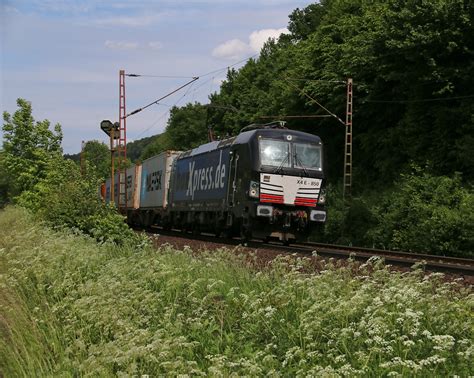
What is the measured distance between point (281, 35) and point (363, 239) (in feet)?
157

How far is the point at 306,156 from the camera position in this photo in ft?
68.2

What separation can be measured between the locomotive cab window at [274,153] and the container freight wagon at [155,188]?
41.2ft

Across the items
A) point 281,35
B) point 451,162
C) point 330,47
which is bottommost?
point 451,162

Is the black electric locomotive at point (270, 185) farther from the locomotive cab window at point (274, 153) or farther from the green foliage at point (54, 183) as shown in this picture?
the green foliage at point (54, 183)

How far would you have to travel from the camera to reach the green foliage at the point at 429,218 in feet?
73.4

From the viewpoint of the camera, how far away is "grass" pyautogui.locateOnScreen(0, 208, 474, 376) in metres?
5.20

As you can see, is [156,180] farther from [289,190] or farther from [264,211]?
[264,211]

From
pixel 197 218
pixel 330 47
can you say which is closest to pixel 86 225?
pixel 197 218

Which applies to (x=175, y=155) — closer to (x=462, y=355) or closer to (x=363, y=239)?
(x=363, y=239)

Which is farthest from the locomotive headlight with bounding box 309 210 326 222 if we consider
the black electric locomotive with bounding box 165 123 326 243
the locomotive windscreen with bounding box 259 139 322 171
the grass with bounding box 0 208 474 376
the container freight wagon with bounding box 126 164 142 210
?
the container freight wagon with bounding box 126 164 142 210

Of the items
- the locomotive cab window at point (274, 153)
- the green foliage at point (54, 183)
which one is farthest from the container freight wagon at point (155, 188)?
the locomotive cab window at point (274, 153)

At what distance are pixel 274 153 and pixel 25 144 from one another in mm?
30002

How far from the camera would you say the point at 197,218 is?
26.2 m

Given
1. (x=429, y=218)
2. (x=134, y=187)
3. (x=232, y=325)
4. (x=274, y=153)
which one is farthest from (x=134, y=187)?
(x=232, y=325)
